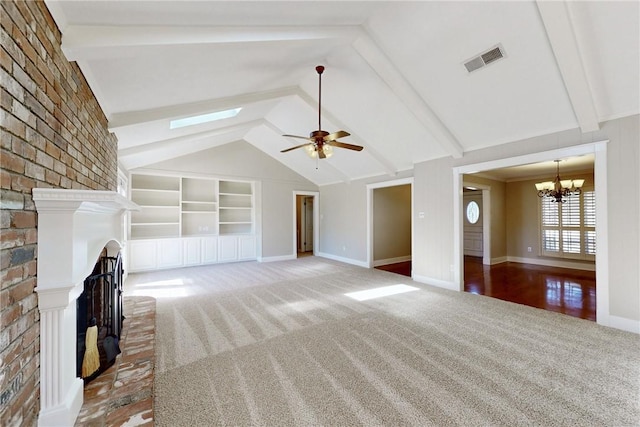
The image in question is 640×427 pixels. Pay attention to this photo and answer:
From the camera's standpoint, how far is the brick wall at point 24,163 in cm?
115

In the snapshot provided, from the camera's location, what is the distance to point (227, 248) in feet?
23.4

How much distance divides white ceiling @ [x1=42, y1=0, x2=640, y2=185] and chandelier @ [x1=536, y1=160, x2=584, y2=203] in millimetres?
3046

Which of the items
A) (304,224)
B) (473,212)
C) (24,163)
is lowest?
(304,224)

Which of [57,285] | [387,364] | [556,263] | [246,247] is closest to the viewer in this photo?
[57,285]

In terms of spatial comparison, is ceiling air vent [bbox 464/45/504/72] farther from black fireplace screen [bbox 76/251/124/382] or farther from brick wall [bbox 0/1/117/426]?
black fireplace screen [bbox 76/251/124/382]

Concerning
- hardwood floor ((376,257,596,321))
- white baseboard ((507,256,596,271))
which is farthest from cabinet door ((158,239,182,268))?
white baseboard ((507,256,596,271))

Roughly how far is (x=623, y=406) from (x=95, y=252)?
401cm

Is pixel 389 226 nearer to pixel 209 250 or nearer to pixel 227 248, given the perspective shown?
pixel 227 248

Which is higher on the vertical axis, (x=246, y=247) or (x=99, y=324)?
(x=246, y=247)

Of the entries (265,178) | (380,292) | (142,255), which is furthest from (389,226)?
(142,255)

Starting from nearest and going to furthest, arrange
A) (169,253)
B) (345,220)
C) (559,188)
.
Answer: (559,188), (169,253), (345,220)

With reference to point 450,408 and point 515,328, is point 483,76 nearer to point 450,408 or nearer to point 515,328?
point 515,328

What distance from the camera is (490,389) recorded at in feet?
6.25

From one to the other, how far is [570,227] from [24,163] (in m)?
9.41
